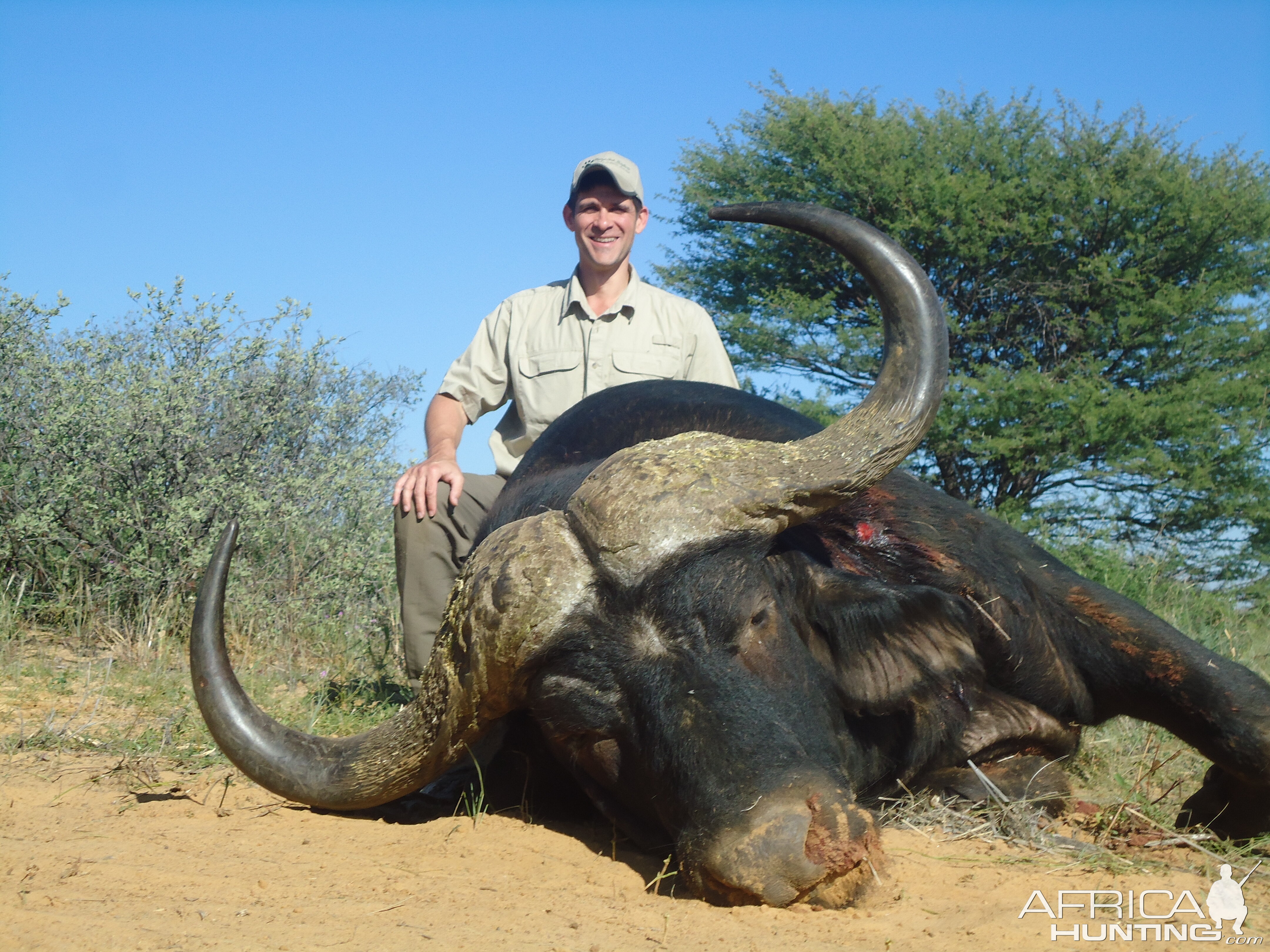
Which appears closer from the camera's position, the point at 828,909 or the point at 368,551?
the point at 828,909

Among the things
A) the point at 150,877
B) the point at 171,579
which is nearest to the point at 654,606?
the point at 150,877

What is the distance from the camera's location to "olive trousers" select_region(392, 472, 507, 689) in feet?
15.6

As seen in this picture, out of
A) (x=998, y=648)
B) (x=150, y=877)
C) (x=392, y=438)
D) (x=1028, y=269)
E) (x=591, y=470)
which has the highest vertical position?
(x=1028, y=269)

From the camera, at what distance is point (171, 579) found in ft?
19.6

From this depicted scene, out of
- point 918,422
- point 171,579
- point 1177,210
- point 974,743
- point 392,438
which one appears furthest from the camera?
point 1177,210

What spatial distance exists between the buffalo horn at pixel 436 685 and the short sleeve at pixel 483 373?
7.94ft

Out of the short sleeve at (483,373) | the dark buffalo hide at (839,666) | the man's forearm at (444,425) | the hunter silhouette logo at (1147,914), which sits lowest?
the hunter silhouette logo at (1147,914)

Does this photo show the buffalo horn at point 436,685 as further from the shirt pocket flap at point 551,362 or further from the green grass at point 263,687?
the shirt pocket flap at point 551,362

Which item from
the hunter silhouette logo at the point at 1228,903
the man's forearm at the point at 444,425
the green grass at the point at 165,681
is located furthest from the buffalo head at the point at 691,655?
the man's forearm at the point at 444,425

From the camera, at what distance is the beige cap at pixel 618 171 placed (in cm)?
546

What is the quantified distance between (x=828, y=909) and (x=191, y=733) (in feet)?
9.41

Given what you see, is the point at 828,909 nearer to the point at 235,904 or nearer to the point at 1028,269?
the point at 235,904

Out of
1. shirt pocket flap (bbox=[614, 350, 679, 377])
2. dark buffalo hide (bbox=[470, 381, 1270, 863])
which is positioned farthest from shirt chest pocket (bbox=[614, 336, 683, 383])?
dark buffalo hide (bbox=[470, 381, 1270, 863])

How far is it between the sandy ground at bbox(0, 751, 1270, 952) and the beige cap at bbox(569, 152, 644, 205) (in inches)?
130
